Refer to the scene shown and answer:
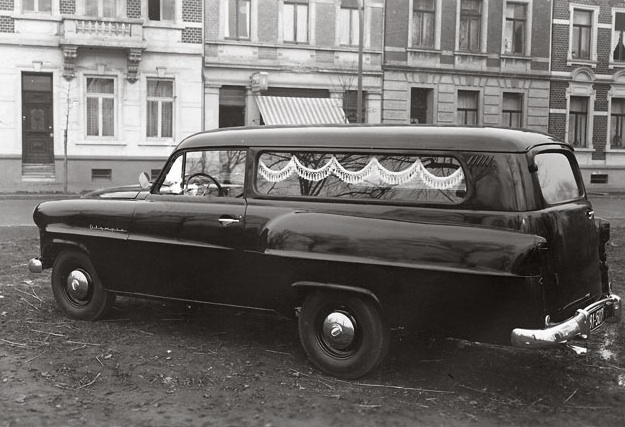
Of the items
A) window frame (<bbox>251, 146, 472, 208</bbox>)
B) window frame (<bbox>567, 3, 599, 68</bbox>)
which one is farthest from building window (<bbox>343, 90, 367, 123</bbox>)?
window frame (<bbox>251, 146, 472, 208</bbox>)

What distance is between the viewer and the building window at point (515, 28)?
91.2 feet

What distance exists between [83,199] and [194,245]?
1.49 m

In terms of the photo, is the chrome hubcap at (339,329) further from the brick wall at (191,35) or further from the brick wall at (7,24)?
the brick wall at (7,24)

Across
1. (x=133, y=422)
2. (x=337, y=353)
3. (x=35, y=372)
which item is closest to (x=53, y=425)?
(x=133, y=422)

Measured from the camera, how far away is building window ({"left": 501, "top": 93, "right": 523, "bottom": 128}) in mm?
28047

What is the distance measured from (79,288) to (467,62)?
22.9 metres

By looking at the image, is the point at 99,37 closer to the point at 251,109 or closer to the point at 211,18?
the point at 211,18

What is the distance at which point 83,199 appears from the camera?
262 inches

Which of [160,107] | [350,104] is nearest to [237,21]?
[160,107]

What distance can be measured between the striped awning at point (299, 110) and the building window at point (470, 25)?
5915mm

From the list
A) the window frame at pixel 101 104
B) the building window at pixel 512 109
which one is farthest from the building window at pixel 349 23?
the window frame at pixel 101 104

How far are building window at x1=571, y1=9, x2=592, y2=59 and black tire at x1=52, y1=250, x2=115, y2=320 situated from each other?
2621 centimetres

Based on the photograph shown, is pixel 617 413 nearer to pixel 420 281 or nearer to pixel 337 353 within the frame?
pixel 420 281

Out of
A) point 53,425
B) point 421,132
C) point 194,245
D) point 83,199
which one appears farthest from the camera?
point 83,199
